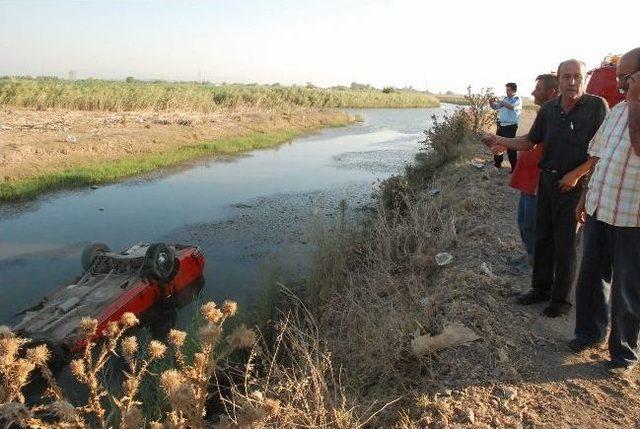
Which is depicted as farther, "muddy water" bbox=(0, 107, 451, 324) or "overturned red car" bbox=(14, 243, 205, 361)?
"muddy water" bbox=(0, 107, 451, 324)

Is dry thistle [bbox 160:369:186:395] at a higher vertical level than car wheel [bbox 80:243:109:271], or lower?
higher

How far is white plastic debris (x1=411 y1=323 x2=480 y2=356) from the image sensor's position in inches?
137

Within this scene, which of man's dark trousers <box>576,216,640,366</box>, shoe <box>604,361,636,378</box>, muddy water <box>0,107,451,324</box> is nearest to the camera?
man's dark trousers <box>576,216,640,366</box>

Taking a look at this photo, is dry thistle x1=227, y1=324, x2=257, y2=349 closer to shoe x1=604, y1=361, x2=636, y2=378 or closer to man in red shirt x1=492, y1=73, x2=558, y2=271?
shoe x1=604, y1=361, x2=636, y2=378

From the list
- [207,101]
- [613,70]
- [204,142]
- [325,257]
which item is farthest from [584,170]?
[207,101]

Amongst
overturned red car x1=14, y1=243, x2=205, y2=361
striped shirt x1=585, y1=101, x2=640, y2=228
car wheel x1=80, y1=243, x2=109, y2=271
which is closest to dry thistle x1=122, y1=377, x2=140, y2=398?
striped shirt x1=585, y1=101, x2=640, y2=228

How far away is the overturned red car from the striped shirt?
16.5 ft

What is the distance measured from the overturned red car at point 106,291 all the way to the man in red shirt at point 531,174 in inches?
180

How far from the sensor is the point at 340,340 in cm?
448

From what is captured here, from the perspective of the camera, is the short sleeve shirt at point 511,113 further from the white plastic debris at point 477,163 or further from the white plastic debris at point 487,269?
the white plastic debris at point 487,269

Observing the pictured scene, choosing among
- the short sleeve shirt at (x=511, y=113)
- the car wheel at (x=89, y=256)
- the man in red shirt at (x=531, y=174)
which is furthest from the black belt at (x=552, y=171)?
the car wheel at (x=89, y=256)

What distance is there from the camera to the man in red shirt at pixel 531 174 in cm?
445

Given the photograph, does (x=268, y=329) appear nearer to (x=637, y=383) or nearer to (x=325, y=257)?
(x=325, y=257)

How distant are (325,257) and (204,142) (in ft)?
52.6
